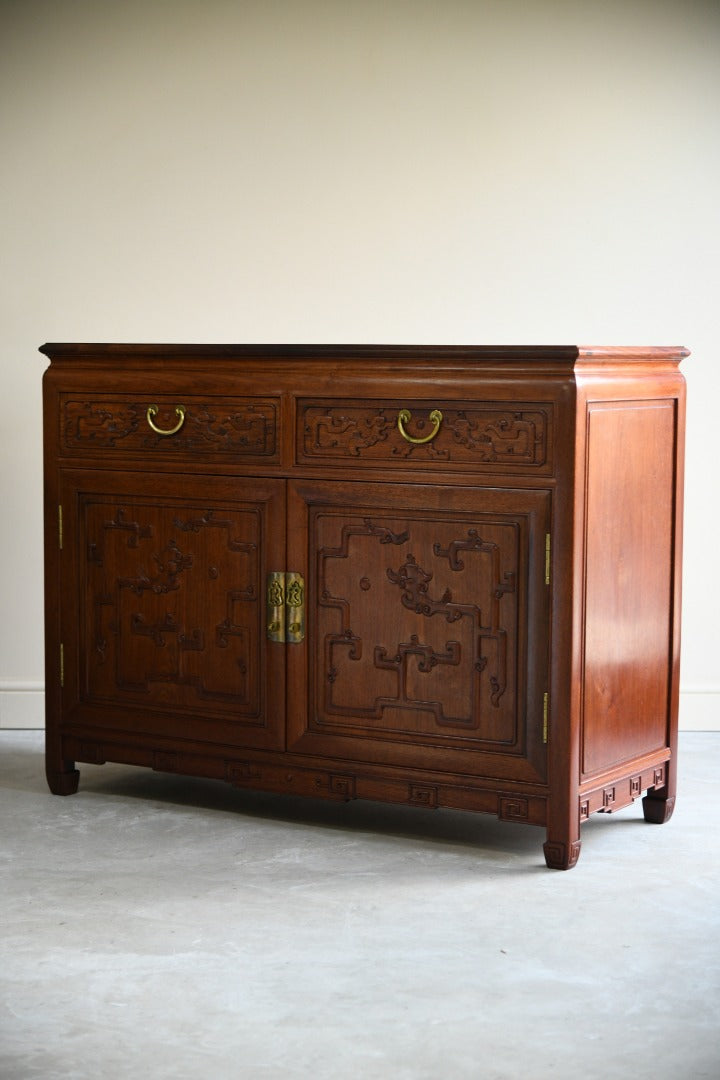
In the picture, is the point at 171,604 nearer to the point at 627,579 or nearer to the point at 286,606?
the point at 286,606

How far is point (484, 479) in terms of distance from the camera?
304cm

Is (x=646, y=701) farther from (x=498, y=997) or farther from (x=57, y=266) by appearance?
(x=57, y=266)

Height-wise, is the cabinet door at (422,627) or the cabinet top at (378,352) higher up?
the cabinet top at (378,352)

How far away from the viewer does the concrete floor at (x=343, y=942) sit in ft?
7.18

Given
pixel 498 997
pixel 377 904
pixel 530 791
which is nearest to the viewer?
pixel 498 997

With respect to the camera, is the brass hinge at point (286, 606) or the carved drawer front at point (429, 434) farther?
the brass hinge at point (286, 606)

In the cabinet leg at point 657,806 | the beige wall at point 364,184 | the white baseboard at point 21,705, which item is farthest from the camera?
the white baseboard at point 21,705

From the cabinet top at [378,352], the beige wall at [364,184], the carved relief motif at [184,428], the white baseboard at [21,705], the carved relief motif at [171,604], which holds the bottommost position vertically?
the white baseboard at [21,705]

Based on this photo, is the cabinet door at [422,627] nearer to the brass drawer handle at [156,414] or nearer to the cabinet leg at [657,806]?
the brass drawer handle at [156,414]

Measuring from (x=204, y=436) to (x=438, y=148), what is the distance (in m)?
1.31

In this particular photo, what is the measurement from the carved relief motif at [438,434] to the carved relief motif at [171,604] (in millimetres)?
256

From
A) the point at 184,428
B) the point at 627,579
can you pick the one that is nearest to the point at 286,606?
the point at 184,428

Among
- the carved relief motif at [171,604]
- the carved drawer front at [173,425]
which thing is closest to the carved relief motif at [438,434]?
the carved drawer front at [173,425]

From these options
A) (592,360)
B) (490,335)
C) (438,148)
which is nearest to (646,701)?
(592,360)
